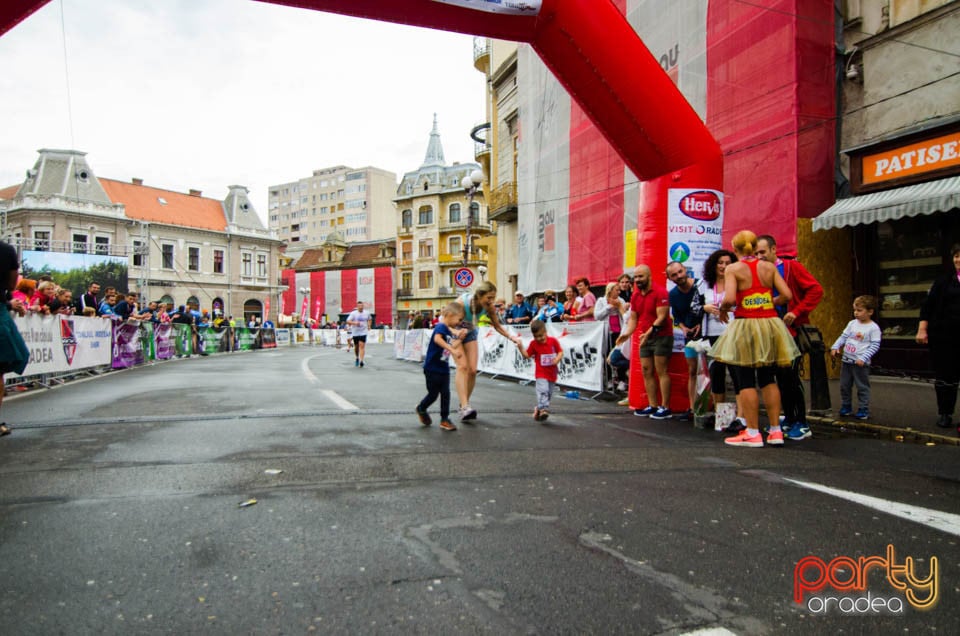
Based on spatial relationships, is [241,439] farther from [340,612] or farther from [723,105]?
[723,105]

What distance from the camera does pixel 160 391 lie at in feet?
32.7

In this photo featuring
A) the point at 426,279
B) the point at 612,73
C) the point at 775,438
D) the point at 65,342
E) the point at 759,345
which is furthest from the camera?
the point at 426,279

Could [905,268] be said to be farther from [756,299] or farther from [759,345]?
[759,345]

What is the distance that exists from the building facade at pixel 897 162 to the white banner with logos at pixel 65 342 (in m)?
13.9

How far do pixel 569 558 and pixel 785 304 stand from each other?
15.0 feet

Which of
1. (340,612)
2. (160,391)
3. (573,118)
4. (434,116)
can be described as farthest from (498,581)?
(434,116)

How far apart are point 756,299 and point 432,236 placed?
6968cm

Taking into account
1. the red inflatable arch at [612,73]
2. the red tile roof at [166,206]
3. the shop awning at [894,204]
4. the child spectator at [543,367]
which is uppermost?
the red tile roof at [166,206]

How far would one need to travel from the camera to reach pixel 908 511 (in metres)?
3.52

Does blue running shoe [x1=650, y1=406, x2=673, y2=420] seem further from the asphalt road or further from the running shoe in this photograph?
the running shoe

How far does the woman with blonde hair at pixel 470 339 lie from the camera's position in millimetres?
7152

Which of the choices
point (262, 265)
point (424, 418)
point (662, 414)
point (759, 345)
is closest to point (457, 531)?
point (424, 418)

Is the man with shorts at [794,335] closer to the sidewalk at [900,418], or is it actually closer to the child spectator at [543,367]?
the sidewalk at [900,418]

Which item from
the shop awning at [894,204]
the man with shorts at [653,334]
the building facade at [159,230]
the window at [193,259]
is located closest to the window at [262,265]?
the building facade at [159,230]
